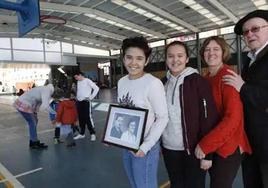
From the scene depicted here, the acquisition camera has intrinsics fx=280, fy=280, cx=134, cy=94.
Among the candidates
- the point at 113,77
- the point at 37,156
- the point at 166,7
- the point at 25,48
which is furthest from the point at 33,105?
the point at 113,77

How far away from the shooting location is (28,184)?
157 inches

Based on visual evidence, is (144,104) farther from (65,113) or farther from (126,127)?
(65,113)

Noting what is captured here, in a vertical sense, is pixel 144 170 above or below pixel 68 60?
below

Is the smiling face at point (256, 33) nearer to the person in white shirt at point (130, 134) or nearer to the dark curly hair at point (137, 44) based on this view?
the dark curly hair at point (137, 44)

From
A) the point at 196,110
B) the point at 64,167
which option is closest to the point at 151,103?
the point at 196,110

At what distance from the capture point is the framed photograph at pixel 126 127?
6.50ft

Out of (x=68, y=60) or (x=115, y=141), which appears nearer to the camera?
(x=115, y=141)

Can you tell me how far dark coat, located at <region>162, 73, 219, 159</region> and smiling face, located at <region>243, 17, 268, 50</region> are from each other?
0.42 metres

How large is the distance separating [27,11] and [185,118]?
4396 mm

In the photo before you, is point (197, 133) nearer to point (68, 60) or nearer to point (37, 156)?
point (37, 156)

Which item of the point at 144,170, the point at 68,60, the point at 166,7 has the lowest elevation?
the point at 144,170

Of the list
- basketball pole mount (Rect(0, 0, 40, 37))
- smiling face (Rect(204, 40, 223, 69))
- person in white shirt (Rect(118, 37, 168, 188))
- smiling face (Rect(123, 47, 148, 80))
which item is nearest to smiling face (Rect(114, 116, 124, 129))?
person in white shirt (Rect(118, 37, 168, 188))

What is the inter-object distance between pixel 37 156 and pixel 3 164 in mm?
633

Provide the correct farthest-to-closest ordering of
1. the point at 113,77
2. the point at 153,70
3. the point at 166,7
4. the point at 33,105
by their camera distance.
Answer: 1. the point at 113,77
2. the point at 153,70
3. the point at 166,7
4. the point at 33,105
